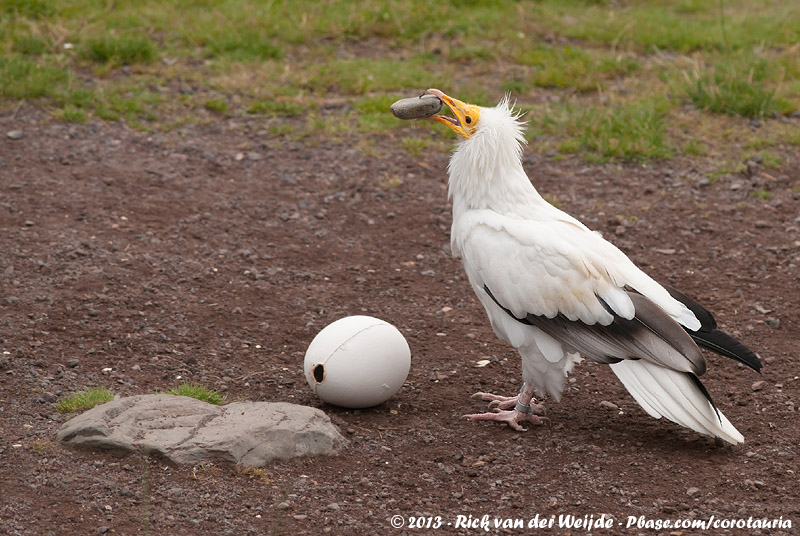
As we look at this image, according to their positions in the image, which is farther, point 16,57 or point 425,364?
point 16,57

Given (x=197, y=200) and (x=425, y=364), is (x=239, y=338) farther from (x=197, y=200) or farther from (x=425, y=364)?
(x=197, y=200)

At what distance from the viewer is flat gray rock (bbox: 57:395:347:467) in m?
4.04

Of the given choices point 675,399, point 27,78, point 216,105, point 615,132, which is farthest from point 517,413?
point 27,78

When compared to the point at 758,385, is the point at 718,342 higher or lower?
higher

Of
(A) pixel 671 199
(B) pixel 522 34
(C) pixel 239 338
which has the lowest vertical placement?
(C) pixel 239 338

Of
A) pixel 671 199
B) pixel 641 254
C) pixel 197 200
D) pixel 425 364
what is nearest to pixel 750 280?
pixel 641 254

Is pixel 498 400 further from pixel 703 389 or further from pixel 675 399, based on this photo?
pixel 703 389

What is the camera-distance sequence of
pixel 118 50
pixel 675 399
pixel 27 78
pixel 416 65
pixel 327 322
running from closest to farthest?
pixel 675 399 < pixel 327 322 < pixel 27 78 < pixel 118 50 < pixel 416 65

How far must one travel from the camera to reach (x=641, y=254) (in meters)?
6.68

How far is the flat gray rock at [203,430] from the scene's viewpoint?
404 cm

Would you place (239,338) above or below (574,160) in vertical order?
below

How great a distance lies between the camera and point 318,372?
183 inches

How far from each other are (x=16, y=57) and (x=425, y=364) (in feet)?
18.1

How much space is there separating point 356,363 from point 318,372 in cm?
19
